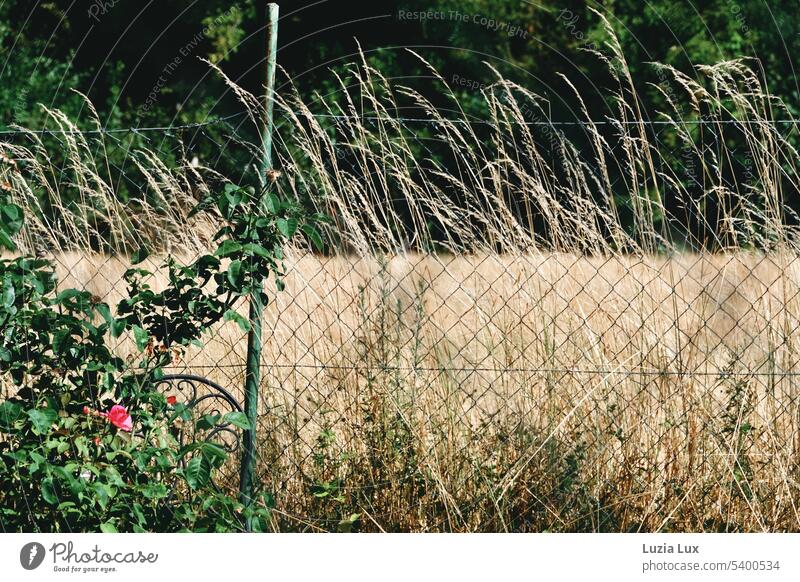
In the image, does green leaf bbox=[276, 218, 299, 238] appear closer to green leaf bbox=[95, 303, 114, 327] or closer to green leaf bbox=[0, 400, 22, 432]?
green leaf bbox=[95, 303, 114, 327]

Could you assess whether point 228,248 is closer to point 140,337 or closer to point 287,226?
point 287,226

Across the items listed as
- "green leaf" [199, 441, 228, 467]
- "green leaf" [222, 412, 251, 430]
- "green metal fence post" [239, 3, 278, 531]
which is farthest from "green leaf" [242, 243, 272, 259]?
"green leaf" [199, 441, 228, 467]

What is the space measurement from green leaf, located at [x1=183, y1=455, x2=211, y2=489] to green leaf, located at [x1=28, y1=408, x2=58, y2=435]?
404 mm

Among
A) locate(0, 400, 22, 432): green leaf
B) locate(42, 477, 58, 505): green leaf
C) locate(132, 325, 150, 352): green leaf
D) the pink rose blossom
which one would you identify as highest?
locate(132, 325, 150, 352): green leaf

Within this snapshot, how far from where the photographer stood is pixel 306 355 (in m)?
3.49

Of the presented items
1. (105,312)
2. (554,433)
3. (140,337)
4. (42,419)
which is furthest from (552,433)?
(42,419)

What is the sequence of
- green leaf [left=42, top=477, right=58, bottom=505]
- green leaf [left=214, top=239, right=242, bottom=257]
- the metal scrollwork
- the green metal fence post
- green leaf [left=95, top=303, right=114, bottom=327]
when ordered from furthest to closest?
1. the green metal fence post
2. the metal scrollwork
3. green leaf [left=214, top=239, right=242, bottom=257]
4. green leaf [left=95, top=303, right=114, bottom=327]
5. green leaf [left=42, top=477, right=58, bottom=505]

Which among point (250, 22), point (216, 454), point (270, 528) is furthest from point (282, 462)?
point (250, 22)

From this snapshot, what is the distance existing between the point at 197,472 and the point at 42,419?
0.46 m

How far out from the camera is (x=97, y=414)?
2.49m

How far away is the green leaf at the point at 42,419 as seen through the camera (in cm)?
237

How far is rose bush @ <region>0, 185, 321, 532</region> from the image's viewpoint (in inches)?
94.7

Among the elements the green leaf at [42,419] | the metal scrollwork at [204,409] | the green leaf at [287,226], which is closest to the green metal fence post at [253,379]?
the metal scrollwork at [204,409]
